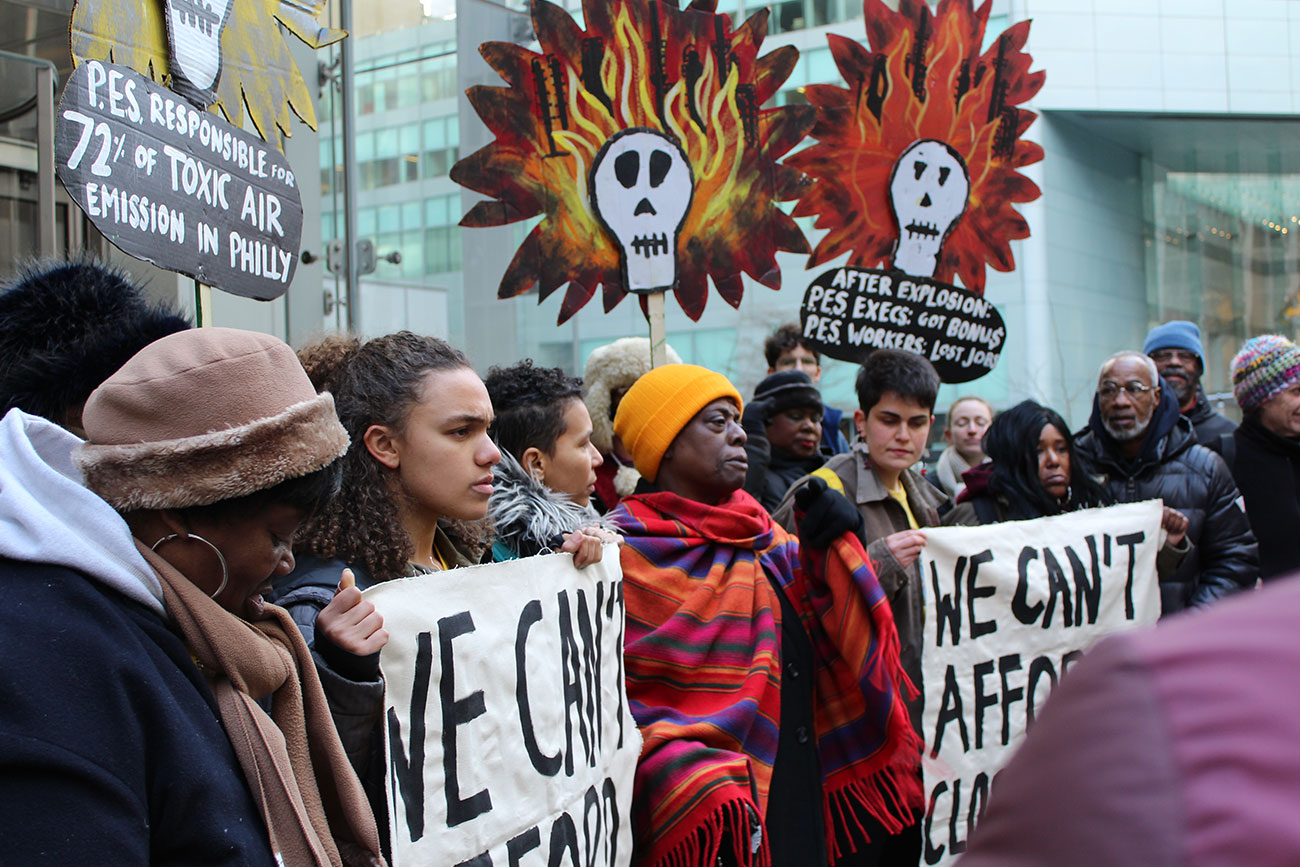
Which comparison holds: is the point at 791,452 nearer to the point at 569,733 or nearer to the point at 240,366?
the point at 569,733

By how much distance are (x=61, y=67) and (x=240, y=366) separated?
13.5 ft

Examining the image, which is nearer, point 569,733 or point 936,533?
point 569,733

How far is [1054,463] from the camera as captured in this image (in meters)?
4.10

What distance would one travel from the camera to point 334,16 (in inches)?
249

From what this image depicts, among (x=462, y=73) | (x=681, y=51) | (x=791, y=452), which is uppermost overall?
(x=462, y=73)

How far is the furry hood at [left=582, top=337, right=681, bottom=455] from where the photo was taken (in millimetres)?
4941

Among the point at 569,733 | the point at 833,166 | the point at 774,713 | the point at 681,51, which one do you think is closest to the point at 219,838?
the point at 569,733

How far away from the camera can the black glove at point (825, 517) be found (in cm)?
323

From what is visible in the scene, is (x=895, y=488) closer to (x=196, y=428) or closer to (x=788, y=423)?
(x=788, y=423)

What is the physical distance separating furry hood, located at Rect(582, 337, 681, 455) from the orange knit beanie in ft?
4.85

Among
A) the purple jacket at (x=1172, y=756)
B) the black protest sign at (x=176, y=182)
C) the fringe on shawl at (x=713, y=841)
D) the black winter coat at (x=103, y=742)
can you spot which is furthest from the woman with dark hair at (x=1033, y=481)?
the purple jacket at (x=1172, y=756)

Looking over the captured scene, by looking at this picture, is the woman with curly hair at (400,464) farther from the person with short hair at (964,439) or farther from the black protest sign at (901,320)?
the person with short hair at (964,439)

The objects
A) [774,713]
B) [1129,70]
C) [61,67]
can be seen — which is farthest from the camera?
[1129,70]

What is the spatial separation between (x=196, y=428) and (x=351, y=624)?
49cm
